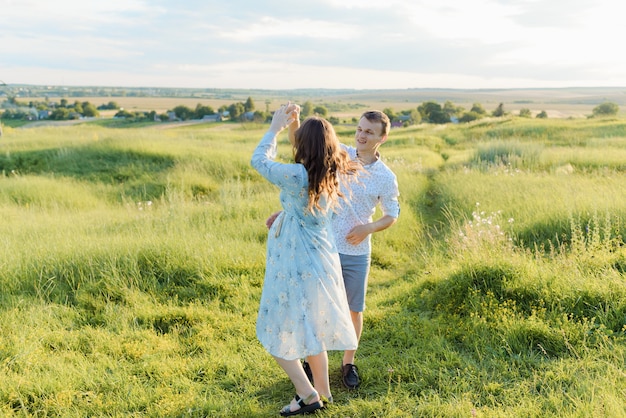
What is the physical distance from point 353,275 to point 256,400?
47.8 inches

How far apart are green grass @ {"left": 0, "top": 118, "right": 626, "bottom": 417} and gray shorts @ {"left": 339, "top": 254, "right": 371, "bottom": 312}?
708 millimetres

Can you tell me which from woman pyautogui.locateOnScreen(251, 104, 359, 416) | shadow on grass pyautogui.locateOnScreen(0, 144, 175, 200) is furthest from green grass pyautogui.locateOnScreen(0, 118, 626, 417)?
shadow on grass pyautogui.locateOnScreen(0, 144, 175, 200)

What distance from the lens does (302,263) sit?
3.14 m

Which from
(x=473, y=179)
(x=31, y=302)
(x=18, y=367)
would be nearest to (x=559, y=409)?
(x=18, y=367)

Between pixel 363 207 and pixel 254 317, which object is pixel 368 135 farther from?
pixel 254 317

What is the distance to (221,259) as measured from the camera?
6.12 metres

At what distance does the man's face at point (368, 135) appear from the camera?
351 cm

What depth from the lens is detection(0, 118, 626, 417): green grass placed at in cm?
355

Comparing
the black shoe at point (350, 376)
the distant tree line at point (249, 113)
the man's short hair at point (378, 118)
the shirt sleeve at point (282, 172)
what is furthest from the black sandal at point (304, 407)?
the distant tree line at point (249, 113)

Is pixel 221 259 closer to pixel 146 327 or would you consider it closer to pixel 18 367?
pixel 146 327

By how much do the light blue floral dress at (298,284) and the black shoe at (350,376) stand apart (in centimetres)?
75

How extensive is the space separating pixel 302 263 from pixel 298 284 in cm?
14

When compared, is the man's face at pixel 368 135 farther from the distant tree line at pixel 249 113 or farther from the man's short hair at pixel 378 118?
the distant tree line at pixel 249 113

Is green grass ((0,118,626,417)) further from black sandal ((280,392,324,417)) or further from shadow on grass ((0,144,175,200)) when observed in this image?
shadow on grass ((0,144,175,200))
